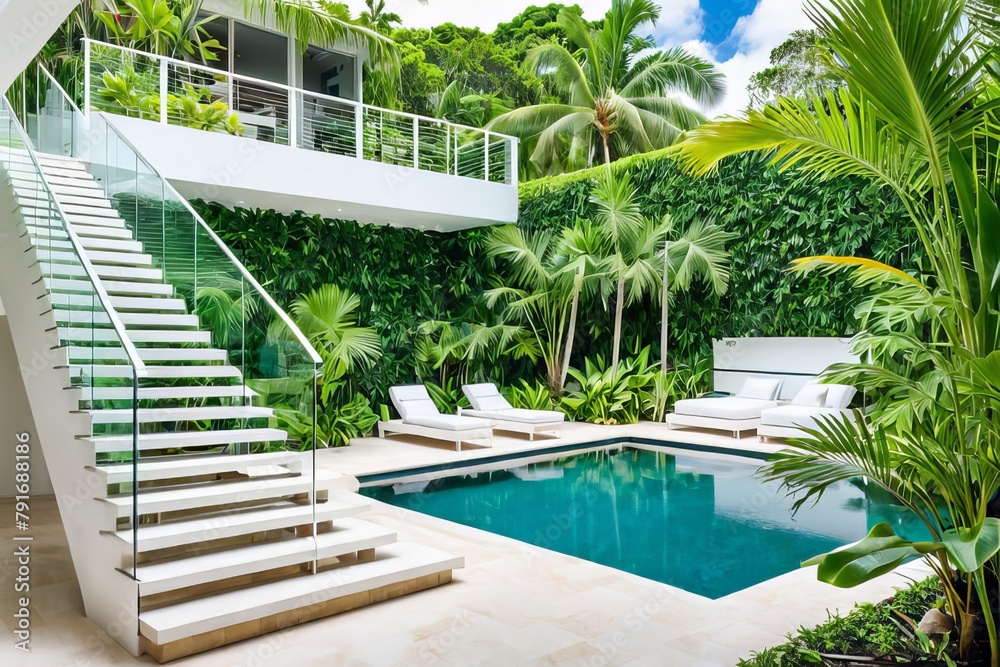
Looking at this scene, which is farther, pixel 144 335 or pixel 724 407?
pixel 724 407

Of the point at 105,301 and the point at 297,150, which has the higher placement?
the point at 297,150

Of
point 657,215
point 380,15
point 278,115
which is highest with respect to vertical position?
point 380,15

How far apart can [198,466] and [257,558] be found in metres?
0.83

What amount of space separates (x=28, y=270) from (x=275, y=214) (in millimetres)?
5673

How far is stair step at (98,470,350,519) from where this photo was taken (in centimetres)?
435

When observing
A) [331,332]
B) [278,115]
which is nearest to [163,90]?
[278,115]

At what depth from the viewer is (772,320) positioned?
38.4 ft

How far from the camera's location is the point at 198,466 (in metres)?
4.89

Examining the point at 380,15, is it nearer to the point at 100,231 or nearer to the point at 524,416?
the point at 524,416

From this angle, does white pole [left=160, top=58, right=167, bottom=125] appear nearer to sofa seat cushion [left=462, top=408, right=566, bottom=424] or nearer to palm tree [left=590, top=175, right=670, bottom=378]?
sofa seat cushion [left=462, top=408, right=566, bottom=424]

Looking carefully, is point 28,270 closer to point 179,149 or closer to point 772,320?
point 179,149

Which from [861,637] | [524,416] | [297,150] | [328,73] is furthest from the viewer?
[328,73]

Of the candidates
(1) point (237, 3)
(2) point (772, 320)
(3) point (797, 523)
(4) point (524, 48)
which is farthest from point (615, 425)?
(4) point (524, 48)

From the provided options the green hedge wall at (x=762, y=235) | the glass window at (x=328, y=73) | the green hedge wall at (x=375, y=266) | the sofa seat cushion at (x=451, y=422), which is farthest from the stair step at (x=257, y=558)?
the glass window at (x=328, y=73)
